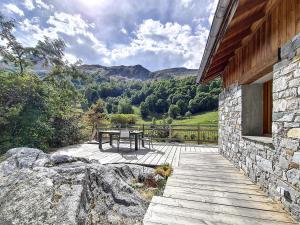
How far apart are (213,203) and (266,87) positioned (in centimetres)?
254

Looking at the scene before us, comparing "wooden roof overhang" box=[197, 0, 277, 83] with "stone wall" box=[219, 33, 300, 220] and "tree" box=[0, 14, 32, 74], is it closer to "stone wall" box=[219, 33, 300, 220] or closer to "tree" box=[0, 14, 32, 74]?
"stone wall" box=[219, 33, 300, 220]

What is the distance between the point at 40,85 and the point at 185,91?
24.3 m

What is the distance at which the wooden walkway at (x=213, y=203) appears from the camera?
1.99 m

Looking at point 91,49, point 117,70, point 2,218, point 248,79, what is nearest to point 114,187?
point 2,218

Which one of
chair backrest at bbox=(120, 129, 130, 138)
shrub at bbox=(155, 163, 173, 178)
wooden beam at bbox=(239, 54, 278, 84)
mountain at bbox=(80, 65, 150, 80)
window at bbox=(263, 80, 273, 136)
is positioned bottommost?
shrub at bbox=(155, 163, 173, 178)

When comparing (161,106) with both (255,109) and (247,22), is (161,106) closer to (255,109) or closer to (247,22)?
(255,109)

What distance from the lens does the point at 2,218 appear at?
1813 mm

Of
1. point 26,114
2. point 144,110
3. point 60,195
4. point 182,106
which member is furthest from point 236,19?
point 144,110

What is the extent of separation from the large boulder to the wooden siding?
279 cm

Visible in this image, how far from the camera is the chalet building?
6.42ft

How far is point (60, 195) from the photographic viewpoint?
2.12 metres

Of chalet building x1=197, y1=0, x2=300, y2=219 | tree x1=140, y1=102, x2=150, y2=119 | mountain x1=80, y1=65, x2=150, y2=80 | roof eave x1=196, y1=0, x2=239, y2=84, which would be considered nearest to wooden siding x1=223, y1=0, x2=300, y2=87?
chalet building x1=197, y1=0, x2=300, y2=219

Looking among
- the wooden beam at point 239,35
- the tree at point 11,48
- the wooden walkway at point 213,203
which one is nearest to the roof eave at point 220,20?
the wooden beam at point 239,35

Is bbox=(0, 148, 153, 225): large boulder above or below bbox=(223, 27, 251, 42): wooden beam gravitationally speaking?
below
